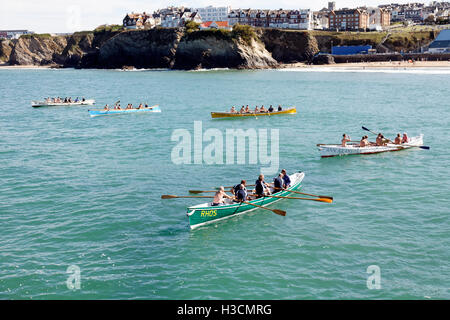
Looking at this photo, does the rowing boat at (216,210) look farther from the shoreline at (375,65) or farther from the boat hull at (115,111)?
the shoreline at (375,65)

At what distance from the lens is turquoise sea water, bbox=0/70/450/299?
58.0 ft

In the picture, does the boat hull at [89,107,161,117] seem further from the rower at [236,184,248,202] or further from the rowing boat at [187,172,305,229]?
the rower at [236,184,248,202]

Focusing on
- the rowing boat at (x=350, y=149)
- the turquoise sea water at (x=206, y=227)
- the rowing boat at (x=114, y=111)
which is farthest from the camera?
the rowing boat at (x=114, y=111)

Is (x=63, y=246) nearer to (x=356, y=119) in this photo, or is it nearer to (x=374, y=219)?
(x=374, y=219)

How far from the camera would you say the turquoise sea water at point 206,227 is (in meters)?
17.7

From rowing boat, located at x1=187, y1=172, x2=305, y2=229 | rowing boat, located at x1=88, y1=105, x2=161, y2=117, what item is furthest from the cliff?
rowing boat, located at x1=187, y1=172, x2=305, y2=229

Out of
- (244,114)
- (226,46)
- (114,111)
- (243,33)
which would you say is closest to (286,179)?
(244,114)

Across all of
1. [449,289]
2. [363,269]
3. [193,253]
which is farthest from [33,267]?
[449,289]

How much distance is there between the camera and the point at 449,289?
17016mm

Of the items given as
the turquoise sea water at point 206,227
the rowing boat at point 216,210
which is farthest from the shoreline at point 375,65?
the rowing boat at point 216,210

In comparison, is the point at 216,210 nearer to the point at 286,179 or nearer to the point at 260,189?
the point at 260,189

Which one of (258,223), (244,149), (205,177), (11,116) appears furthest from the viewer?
(11,116)

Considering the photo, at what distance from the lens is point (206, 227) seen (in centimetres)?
2312

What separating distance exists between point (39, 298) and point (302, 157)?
25.1 meters
